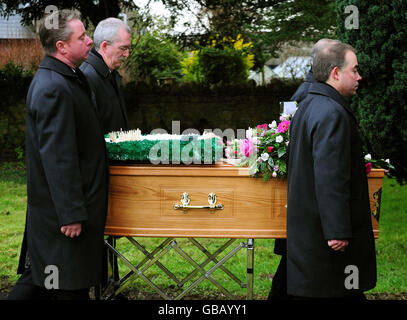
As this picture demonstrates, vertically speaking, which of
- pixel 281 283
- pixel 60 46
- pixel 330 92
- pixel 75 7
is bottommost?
pixel 281 283

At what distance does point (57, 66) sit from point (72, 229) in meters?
0.89

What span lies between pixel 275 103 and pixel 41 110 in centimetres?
889

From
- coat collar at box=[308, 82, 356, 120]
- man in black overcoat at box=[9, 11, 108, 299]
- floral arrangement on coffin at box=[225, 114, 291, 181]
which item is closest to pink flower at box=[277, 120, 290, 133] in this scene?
floral arrangement on coffin at box=[225, 114, 291, 181]

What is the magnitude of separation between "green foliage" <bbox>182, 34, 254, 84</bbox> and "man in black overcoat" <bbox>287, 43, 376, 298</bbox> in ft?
29.2

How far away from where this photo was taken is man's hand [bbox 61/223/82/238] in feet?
8.95

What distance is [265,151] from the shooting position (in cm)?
329

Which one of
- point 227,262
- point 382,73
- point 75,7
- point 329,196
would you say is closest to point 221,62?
point 75,7

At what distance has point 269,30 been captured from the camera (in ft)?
40.4

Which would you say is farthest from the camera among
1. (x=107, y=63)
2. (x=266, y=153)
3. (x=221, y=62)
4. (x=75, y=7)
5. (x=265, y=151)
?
(x=221, y=62)

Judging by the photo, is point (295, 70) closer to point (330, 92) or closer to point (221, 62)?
point (221, 62)

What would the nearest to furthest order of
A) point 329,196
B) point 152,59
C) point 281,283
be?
point 329,196, point 281,283, point 152,59

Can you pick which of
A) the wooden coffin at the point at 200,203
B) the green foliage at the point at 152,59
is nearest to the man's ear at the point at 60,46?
the wooden coffin at the point at 200,203

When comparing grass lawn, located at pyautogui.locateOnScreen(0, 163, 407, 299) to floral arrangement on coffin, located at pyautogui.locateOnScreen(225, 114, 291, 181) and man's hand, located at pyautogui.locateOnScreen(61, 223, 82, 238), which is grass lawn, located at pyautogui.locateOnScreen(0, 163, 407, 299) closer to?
man's hand, located at pyautogui.locateOnScreen(61, 223, 82, 238)
